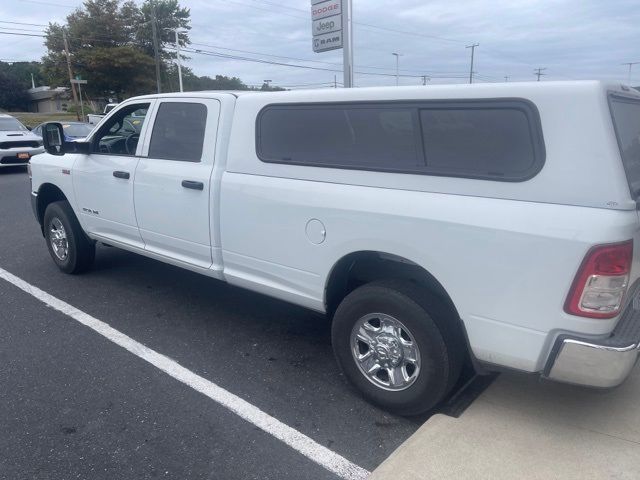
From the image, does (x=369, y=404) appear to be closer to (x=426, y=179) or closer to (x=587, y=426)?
(x=587, y=426)

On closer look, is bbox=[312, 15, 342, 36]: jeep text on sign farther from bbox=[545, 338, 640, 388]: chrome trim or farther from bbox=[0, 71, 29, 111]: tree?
bbox=[0, 71, 29, 111]: tree

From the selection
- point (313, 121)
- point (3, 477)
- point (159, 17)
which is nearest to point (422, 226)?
point (313, 121)

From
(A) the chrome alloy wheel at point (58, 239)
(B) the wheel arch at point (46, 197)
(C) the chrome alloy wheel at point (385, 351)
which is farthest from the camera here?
(B) the wheel arch at point (46, 197)

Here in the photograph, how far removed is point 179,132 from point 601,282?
329cm

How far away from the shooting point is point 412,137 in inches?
120

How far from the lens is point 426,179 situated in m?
2.95

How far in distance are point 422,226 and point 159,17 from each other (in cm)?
5737

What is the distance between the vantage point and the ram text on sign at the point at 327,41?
9211 millimetres

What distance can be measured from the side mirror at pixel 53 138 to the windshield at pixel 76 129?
11890 millimetres

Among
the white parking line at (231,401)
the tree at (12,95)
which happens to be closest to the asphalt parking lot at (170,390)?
the white parking line at (231,401)

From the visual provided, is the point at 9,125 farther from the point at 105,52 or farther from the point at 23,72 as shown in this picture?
the point at 23,72

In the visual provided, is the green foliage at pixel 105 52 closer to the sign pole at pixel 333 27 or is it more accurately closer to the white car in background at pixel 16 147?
the white car in background at pixel 16 147

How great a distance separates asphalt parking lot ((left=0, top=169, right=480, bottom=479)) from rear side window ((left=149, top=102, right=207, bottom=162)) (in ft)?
4.72

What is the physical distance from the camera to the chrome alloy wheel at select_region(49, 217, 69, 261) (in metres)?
5.83
